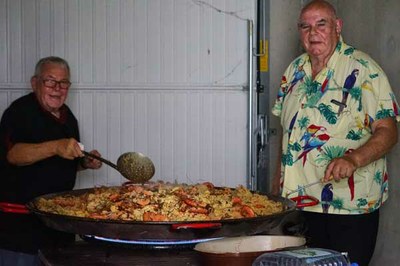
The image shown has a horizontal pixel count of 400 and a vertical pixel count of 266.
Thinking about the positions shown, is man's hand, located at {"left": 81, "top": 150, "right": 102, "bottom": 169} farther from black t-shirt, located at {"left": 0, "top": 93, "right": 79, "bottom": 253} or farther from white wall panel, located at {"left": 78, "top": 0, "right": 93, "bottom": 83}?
white wall panel, located at {"left": 78, "top": 0, "right": 93, "bottom": 83}

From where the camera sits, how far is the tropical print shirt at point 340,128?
3.18 metres

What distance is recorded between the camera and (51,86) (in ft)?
11.3

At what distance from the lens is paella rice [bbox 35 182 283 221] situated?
2.55 metres

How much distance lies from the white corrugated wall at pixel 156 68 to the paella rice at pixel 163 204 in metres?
1.32

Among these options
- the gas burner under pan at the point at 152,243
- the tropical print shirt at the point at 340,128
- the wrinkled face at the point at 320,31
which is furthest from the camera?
the wrinkled face at the point at 320,31

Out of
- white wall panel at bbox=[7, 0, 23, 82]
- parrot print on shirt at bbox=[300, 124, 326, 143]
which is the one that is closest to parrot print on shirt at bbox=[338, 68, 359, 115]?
parrot print on shirt at bbox=[300, 124, 326, 143]

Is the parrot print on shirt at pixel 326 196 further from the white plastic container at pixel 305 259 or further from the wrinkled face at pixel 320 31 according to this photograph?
the white plastic container at pixel 305 259

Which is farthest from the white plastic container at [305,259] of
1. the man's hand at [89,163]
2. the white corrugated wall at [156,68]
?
the white corrugated wall at [156,68]

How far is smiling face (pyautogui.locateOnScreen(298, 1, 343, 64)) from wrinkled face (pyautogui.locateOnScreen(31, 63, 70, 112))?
1.19m

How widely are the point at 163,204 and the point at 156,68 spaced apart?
1866 mm

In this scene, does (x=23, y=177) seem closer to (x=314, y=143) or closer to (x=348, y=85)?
(x=314, y=143)

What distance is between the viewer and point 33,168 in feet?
11.0

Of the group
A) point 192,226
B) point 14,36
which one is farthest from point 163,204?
point 14,36

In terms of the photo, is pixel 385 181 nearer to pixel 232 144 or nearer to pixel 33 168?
pixel 232 144
